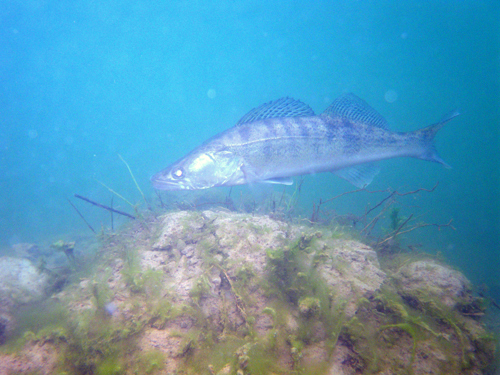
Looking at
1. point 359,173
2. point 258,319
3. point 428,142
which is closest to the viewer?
point 258,319

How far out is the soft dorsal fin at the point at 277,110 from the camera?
4.63 m

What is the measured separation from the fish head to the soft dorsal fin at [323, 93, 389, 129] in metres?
2.81

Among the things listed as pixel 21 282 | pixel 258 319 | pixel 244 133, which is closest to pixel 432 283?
pixel 258 319

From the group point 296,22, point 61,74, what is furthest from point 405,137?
point 61,74

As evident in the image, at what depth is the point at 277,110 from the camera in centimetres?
466

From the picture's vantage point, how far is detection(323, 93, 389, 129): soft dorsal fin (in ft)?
16.5

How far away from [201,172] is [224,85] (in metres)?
103

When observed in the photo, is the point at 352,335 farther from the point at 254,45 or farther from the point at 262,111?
the point at 254,45

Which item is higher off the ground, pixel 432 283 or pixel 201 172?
pixel 201 172

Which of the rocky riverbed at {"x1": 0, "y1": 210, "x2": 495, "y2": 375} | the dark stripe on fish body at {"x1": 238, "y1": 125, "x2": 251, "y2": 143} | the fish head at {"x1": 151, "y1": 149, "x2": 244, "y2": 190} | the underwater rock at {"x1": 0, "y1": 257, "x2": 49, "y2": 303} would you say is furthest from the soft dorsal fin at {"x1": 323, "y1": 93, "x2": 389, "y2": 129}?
the underwater rock at {"x1": 0, "y1": 257, "x2": 49, "y2": 303}

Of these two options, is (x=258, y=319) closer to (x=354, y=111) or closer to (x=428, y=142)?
(x=354, y=111)

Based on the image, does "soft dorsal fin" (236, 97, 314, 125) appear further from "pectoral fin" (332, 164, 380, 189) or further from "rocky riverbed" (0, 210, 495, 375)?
"rocky riverbed" (0, 210, 495, 375)

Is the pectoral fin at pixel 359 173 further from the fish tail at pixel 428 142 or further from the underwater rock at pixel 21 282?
the underwater rock at pixel 21 282

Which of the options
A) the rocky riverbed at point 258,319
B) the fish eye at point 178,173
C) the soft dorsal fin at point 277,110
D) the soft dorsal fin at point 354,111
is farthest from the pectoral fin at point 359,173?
the fish eye at point 178,173
